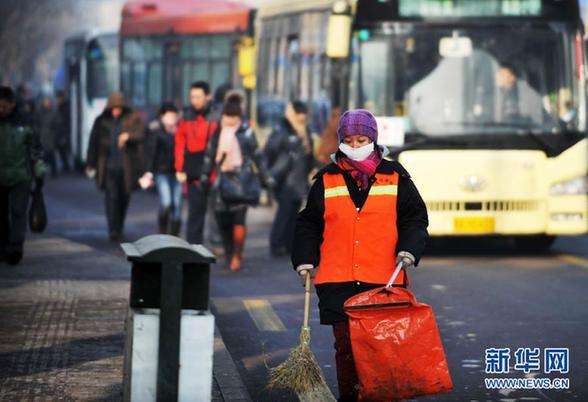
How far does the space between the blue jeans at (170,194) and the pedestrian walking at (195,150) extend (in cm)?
108

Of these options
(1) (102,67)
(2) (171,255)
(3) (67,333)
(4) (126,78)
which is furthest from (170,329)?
(1) (102,67)

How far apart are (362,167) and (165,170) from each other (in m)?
9.95

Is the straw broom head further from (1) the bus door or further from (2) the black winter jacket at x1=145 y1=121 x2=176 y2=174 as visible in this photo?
(1) the bus door

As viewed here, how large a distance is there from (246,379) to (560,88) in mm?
8866

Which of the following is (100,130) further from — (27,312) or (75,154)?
(75,154)

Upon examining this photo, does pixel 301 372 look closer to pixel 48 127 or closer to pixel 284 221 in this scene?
pixel 284 221

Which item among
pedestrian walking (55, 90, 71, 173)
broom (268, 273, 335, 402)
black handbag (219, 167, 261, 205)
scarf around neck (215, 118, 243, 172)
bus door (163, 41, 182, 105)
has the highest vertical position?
broom (268, 273, 335, 402)

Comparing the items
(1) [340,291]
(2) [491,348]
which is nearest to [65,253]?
(2) [491,348]

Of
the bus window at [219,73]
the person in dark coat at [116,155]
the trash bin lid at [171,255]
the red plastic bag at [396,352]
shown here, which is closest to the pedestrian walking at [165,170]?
the person in dark coat at [116,155]

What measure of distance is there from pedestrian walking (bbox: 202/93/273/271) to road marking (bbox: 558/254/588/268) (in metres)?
3.25

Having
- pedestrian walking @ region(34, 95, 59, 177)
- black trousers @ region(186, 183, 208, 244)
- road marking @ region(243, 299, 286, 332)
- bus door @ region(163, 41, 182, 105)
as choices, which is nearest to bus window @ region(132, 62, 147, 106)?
bus door @ region(163, 41, 182, 105)

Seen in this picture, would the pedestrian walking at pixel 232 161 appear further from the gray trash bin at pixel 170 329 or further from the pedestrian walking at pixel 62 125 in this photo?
the pedestrian walking at pixel 62 125

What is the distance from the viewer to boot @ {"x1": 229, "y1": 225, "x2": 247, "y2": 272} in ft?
52.9

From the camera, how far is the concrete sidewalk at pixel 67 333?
884 cm
